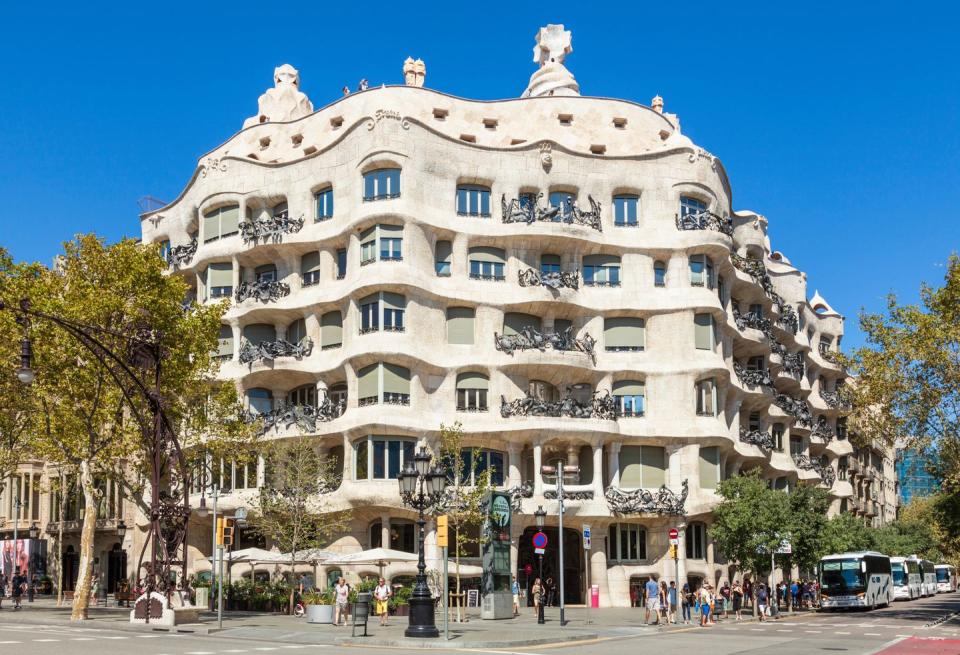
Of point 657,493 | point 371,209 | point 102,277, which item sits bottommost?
point 657,493

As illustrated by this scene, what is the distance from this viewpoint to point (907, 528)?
9575 centimetres

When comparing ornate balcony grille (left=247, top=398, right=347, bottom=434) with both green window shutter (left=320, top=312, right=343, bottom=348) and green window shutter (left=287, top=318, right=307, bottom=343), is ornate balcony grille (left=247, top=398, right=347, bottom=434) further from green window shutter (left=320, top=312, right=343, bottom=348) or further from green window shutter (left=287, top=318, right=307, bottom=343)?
green window shutter (left=287, top=318, right=307, bottom=343)

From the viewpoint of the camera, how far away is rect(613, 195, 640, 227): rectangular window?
5838 centimetres

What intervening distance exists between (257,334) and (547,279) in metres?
15.5

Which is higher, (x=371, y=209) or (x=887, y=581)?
(x=371, y=209)

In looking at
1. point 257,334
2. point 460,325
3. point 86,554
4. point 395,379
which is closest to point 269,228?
point 257,334

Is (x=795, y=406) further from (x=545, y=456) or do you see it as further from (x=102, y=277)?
(x=102, y=277)

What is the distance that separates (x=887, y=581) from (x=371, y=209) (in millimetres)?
35662

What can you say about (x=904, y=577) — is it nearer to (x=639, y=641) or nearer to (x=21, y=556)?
(x=639, y=641)

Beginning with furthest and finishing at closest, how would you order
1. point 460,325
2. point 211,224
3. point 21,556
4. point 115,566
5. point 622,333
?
point 21,556, point 115,566, point 211,224, point 622,333, point 460,325

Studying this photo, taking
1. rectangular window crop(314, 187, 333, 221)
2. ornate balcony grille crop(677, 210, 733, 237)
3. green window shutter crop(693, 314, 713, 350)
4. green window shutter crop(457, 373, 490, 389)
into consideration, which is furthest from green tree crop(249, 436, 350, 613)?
ornate balcony grille crop(677, 210, 733, 237)

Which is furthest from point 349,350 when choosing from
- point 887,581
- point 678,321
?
point 887,581

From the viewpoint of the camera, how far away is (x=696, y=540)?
57.6 metres

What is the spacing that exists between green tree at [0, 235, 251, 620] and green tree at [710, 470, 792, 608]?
24798 mm
